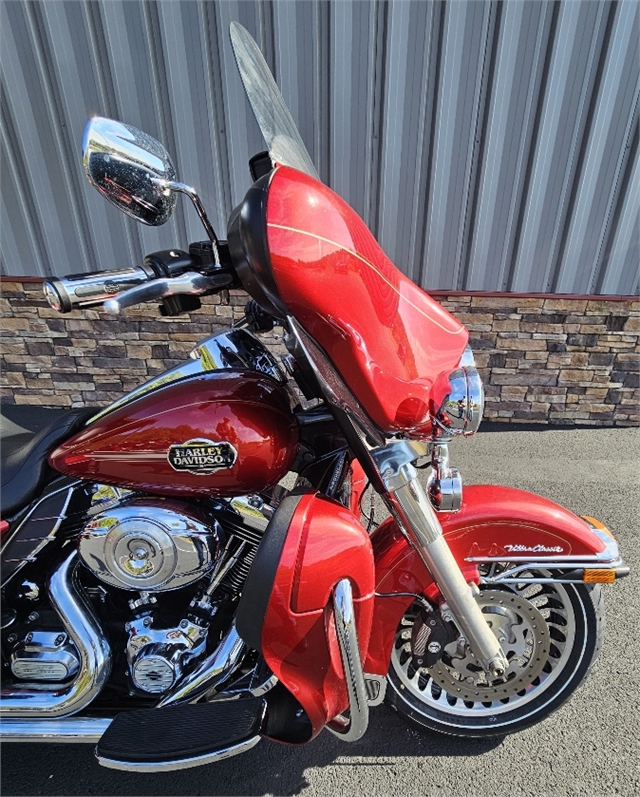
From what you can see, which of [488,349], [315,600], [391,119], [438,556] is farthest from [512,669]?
[391,119]

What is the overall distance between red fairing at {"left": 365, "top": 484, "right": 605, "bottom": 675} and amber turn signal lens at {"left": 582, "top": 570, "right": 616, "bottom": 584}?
0.19 feet

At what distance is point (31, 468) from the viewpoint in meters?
1.44

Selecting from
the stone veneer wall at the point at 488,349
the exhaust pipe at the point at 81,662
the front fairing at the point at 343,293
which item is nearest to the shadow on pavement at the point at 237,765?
the exhaust pipe at the point at 81,662

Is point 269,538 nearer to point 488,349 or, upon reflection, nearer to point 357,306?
point 357,306

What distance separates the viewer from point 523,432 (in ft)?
11.5

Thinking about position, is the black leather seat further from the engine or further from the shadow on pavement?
the shadow on pavement

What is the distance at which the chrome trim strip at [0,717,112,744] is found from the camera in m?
1.40

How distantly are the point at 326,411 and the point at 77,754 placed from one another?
1448 mm

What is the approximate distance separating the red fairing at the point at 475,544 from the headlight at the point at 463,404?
1.53ft

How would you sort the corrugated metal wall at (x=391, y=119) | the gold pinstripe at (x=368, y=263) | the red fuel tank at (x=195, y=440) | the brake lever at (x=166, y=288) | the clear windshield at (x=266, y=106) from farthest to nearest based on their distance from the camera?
the corrugated metal wall at (x=391, y=119) → the red fuel tank at (x=195, y=440) → the clear windshield at (x=266, y=106) → the brake lever at (x=166, y=288) → the gold pinstripe at (x=368, y=263)

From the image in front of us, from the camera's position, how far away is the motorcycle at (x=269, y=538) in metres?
1.05

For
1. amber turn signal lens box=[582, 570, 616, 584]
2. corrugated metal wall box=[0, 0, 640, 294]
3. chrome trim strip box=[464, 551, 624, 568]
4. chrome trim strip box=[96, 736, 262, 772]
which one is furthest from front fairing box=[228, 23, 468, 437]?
corrugated metal wall box=[0, 0, 640, 294]

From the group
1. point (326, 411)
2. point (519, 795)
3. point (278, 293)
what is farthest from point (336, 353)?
point (519, 795)

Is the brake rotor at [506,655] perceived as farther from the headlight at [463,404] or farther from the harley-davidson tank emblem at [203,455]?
the harley-davidson tank emblem at [203,455]
